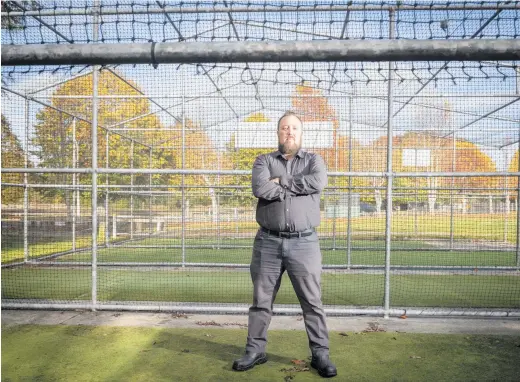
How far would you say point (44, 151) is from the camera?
34.9 ft

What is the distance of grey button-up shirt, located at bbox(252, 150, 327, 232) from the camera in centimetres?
375

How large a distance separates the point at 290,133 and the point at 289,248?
0.97m

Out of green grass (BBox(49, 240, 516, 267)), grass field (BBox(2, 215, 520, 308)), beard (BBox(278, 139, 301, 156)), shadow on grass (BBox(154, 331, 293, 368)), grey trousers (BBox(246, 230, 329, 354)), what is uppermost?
beard (BBox(278, 139, 301, 156))

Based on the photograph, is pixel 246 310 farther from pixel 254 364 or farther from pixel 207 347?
pixel 254 364

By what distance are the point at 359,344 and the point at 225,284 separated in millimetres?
3631

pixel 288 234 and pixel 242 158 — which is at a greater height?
pixel 242 158

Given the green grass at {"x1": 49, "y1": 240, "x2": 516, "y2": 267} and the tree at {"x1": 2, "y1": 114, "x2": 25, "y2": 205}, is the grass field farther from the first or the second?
the tree at {"x1": 2, "y1": 114, "x2": 25, "y2": 205}

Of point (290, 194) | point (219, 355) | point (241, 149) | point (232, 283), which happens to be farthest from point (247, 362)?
point (241, 149)

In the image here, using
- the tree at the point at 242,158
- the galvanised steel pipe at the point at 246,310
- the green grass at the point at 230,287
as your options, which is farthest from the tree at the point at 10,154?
the galvanised steel pipe at the point at 246,310

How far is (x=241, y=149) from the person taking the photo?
10336mm

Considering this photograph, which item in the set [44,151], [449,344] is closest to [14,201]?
[44,151]

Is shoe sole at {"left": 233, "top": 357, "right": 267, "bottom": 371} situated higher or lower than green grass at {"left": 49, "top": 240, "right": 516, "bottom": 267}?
higher

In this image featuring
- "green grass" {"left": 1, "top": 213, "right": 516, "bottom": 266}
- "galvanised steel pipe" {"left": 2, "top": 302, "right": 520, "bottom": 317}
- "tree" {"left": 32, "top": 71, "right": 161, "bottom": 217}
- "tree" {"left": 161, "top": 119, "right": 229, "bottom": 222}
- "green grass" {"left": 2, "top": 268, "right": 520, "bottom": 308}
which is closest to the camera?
"galvanised steel pipe" {"left": 2, "top": 302, "right": 520, "bottom": 317}

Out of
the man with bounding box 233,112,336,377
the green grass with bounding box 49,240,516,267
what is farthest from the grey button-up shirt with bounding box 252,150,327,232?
the green grass with bounding box 49,240,516,267
